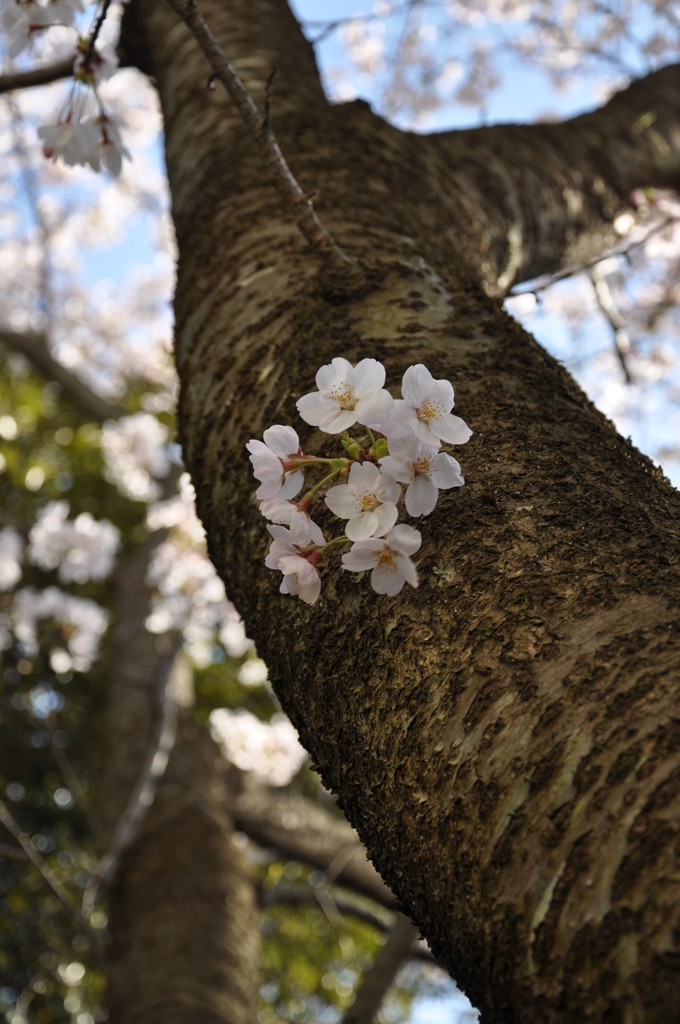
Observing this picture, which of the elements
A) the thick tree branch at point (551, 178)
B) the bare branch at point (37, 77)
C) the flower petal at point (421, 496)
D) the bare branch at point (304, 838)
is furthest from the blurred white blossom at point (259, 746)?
the flower petal at point (421, 496)

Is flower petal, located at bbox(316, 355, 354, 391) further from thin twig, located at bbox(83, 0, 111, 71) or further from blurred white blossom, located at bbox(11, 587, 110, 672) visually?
blurred white blossom, located at bbox(11, 587, 110, 672)

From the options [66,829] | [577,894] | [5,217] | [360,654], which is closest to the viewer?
[577,894]

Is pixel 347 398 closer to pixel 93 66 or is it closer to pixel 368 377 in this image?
pixel 368 377

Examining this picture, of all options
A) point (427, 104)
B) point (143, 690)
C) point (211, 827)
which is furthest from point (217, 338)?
point (427, 104)

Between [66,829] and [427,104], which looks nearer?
[66,829]

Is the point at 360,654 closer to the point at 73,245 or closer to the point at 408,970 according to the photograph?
the point at 408,970

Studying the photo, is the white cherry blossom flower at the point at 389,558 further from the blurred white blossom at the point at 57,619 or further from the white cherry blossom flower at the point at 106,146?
the blurred white blossom at the point at 57,619
